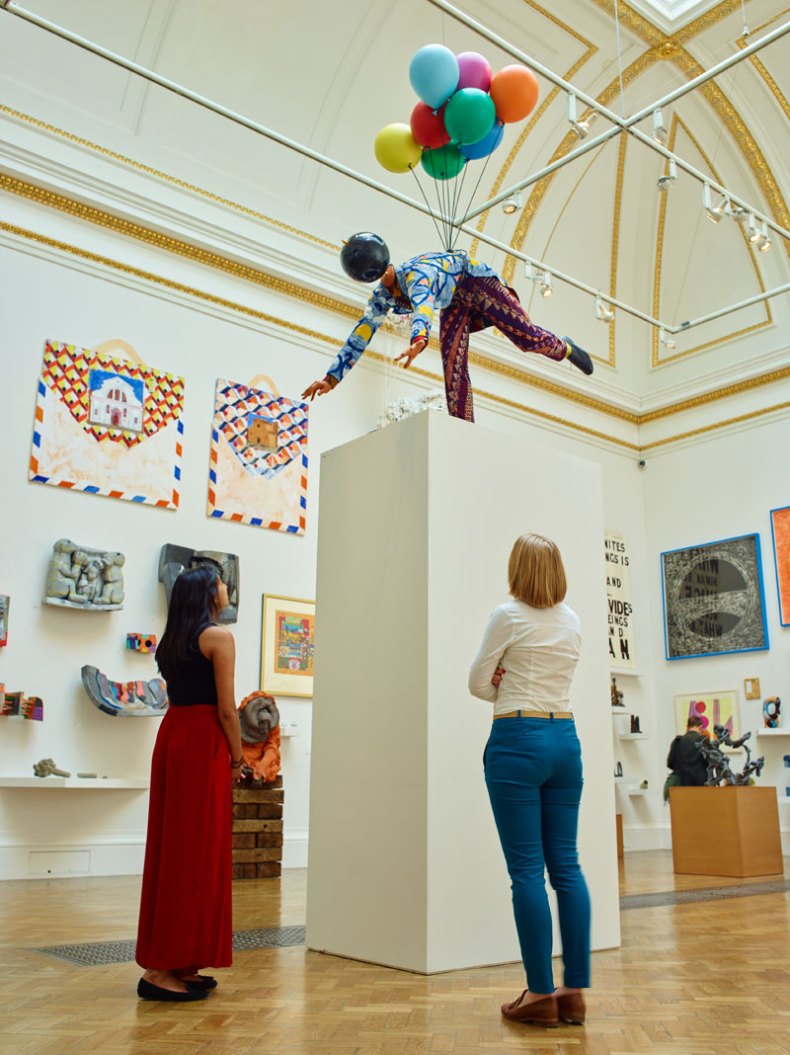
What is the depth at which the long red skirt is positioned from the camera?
3.54 m

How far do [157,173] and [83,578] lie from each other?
405cm

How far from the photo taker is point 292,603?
1002cm

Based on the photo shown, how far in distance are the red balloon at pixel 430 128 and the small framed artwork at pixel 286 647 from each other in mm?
5042

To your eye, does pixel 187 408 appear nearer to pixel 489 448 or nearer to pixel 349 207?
pixel 349 207

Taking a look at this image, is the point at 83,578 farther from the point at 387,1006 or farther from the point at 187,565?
the point at 387,1006

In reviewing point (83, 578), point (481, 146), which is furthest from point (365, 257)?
point (83, 578)

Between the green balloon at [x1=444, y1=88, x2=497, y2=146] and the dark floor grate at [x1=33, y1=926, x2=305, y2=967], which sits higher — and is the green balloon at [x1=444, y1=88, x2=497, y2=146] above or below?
above

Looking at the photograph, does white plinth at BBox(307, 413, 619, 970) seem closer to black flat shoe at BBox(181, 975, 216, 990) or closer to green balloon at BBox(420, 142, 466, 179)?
black flat shoe at BBox(181, 975, 216, 990)

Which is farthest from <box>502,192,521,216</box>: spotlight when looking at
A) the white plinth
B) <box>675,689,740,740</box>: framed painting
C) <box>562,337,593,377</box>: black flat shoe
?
<box>675,689,740,740</box>: framed painting

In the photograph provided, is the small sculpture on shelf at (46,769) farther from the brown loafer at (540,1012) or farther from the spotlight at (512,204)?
the spotlight at (512,204)

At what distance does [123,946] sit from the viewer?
15.4 ft

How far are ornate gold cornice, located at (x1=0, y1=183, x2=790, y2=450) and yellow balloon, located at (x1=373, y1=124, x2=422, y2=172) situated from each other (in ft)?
13.4

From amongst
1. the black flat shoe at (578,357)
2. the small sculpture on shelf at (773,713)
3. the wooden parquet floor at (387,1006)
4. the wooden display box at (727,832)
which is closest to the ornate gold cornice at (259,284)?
the small sculpture on shelf at (773,713)

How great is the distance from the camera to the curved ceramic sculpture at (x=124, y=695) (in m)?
8.30
